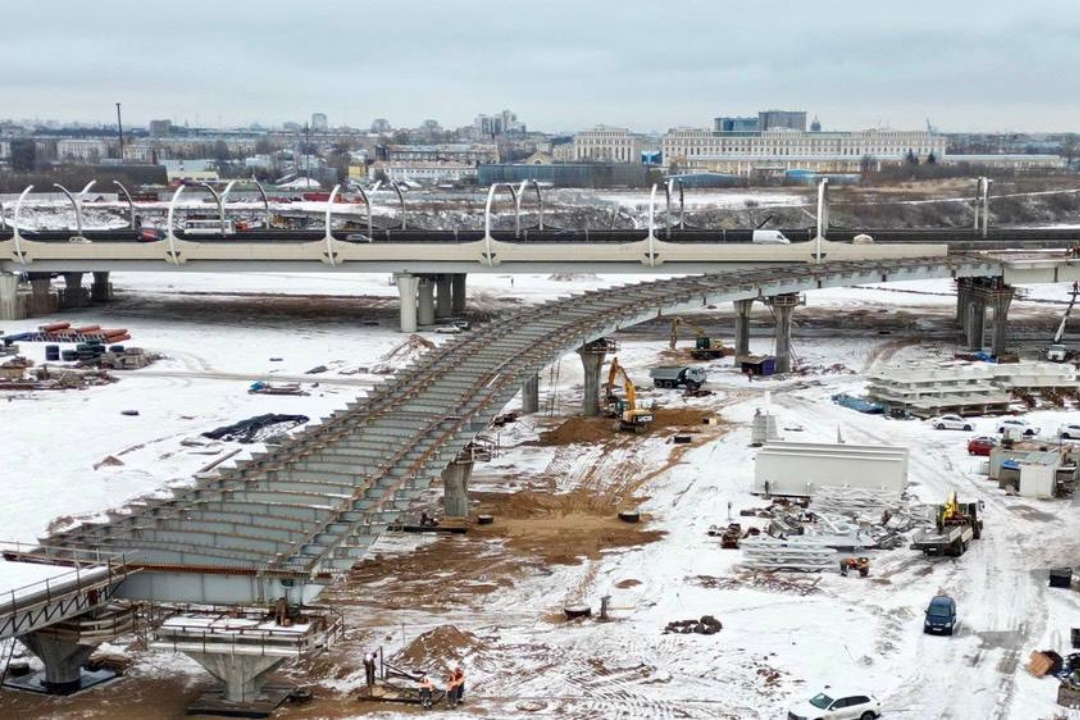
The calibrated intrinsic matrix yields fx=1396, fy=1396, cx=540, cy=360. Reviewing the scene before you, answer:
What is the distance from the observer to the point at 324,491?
1137 inches

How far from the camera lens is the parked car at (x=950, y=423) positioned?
1766 inches

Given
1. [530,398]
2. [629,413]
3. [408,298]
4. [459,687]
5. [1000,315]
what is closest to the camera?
[459,687]

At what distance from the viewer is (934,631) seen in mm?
26453

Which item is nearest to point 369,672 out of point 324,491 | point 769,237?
point 324,491

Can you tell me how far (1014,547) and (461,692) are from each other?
49.5ft

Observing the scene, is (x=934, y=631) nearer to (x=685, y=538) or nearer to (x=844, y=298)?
(x=685, y=538)

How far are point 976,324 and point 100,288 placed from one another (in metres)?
47.3

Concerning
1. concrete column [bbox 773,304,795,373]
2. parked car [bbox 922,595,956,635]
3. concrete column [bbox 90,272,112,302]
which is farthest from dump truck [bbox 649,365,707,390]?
concrete column [bbox 90,272,112,302]

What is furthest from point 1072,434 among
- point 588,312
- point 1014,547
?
point 588,312

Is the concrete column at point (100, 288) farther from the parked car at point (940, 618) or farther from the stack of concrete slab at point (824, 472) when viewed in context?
the parked car at point (940, 618)

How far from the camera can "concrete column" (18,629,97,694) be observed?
24047 millimetres

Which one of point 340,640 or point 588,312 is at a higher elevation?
point 588,312

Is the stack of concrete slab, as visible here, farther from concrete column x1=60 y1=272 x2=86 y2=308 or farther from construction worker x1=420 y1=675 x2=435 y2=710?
concrete column x1=60 y1=272 x2=86 y2=308

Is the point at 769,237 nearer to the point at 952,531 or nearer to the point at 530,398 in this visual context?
the point at 530,398
